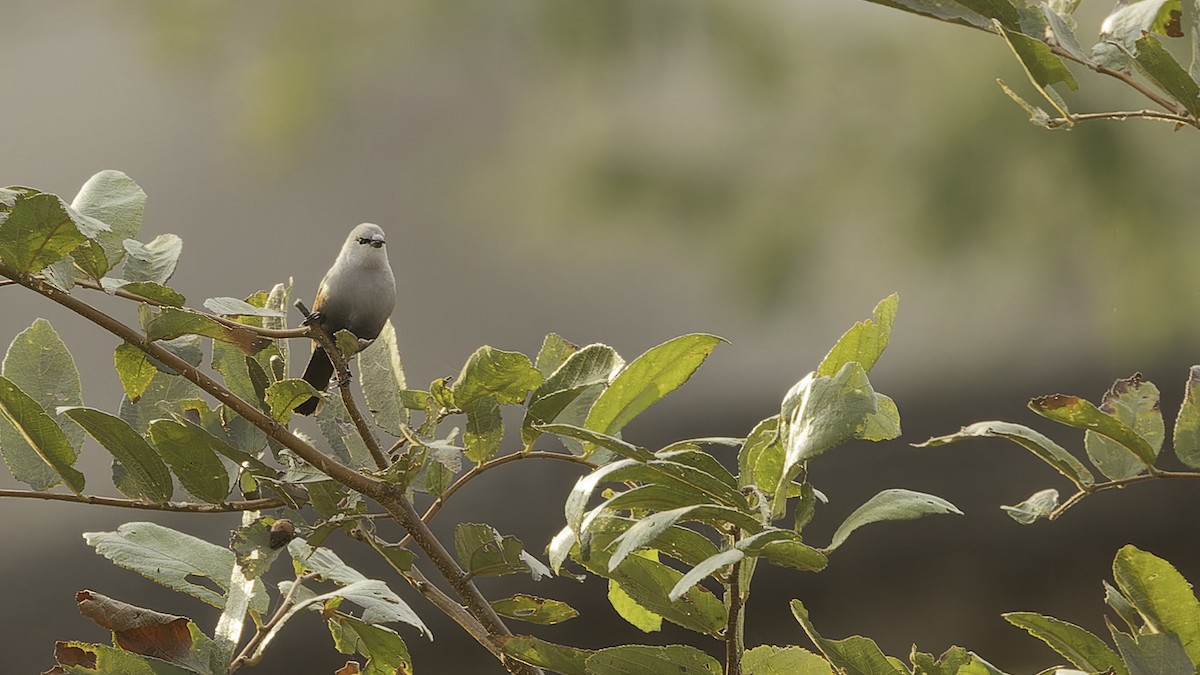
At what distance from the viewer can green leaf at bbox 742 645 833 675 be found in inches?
9.8

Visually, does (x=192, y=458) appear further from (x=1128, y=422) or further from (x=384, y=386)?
(x=1128, y=422)

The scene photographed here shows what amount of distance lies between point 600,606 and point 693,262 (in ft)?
1.52

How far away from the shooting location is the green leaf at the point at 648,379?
10.8 inches

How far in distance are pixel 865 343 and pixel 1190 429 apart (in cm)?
10

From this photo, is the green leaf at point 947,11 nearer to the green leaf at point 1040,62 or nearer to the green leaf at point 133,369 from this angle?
the green leaf at point 1040,62

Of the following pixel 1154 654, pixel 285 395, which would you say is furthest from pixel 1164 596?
pixel 285 395

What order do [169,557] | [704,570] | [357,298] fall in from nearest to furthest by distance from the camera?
[704,570], [169,557], [357,298]

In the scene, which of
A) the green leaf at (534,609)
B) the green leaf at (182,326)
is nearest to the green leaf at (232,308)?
the green leaf at (182,326)

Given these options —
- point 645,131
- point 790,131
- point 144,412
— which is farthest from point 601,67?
point 144,412

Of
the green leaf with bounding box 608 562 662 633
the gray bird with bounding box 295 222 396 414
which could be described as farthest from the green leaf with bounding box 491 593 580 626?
the gray bird with bounding box 295 222 396 414

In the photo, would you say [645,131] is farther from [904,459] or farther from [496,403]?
[496,403]

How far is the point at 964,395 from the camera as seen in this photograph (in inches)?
62.1

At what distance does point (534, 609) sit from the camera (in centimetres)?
33

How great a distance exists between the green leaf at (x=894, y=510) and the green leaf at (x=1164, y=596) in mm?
55
